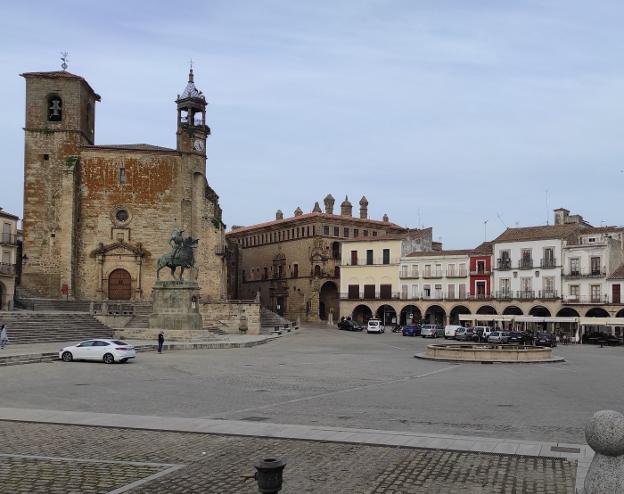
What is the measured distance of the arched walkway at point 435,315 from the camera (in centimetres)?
6931

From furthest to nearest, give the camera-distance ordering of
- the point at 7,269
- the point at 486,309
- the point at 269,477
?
the point at 486,309 < the point at 7,269 < the point at 269,477

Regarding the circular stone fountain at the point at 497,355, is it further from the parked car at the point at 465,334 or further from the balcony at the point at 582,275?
the balcony at the point at 582,275

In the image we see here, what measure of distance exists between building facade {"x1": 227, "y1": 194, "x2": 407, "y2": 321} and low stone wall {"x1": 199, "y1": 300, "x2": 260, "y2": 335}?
82.8 ft

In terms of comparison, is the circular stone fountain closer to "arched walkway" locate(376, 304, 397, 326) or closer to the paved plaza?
the paved plaza

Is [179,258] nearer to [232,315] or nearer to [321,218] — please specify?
[232,315]

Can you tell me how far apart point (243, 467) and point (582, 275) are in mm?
53528

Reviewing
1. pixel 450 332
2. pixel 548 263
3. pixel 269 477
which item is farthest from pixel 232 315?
pixel 269 477

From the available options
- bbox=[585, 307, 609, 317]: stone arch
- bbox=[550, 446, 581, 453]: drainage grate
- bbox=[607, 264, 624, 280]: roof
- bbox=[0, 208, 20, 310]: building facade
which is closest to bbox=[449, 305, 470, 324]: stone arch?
bbox=[585, 307, 609, 317]: stone arch

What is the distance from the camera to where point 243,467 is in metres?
9.38

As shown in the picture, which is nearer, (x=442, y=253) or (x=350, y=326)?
(x=350, y=326)

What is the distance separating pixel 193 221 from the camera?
5588 cm

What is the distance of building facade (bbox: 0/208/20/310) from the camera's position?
4734 centimetres

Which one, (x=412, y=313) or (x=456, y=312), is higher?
(x=456, y=312)

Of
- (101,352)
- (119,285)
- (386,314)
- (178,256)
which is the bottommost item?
(386,314)
